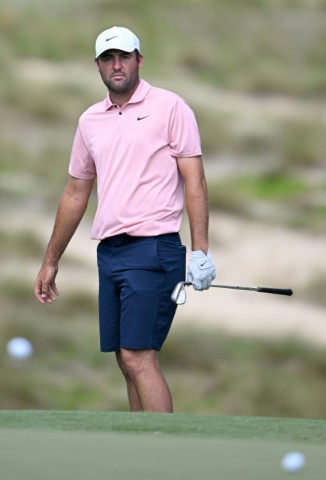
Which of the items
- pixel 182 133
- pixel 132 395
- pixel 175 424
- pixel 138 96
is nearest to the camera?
pixel 175 424

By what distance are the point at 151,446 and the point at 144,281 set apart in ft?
3.90

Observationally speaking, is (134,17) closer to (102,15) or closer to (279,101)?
(102,15)

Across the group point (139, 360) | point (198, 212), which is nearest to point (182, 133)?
point (198, 212)

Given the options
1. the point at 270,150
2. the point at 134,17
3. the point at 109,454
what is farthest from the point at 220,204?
the point at 109,454

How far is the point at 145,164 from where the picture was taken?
19.4ft

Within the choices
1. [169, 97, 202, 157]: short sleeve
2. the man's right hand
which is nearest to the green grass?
the man's right hand

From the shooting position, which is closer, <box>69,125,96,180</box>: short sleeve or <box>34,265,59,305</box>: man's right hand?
<box>69,125,96,180</box>: short sleeve

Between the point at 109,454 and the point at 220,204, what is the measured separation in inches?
548

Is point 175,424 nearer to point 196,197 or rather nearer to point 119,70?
point 196,197

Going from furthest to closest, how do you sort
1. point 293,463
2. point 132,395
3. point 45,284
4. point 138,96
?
point 45,284 → point 132,395 → point 138,96 → point 293,463

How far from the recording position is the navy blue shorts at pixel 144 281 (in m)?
5.93

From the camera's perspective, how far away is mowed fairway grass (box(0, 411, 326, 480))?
4445 millimetres

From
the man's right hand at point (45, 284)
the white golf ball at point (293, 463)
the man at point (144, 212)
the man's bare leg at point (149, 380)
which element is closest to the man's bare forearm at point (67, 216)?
the man's right hand at point (45, 284)

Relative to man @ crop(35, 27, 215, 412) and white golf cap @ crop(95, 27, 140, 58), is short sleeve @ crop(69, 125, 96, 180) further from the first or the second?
white golf cap @ crop(95, 27, 140, 58)
